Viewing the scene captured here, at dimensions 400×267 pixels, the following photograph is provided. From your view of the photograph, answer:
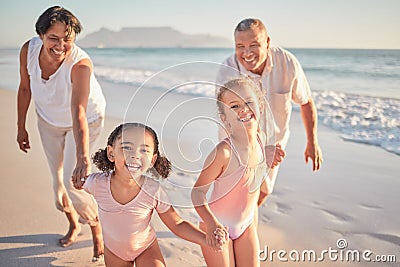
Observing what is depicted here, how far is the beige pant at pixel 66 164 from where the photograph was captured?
2.56 metres

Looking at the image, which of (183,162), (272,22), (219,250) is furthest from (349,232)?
(272,22)

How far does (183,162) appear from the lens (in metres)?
1.86

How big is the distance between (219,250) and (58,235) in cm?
131

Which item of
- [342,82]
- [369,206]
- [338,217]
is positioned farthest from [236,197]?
[342,82]

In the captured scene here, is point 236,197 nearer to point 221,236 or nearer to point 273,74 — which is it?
point 221,236

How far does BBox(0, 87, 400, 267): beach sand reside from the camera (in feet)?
8.66

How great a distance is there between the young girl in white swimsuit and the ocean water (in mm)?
311

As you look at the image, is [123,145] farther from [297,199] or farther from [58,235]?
[297,199]

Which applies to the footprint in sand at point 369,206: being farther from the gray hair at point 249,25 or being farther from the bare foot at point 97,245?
the bare foot at point 97,245

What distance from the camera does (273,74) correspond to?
2.52 m

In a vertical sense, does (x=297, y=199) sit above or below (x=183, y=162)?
below

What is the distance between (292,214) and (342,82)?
7.27 m

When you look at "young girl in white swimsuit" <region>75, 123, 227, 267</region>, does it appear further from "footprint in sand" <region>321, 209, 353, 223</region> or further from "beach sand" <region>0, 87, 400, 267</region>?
"footprint in sand" <region>321, 209, 353, 223</region>

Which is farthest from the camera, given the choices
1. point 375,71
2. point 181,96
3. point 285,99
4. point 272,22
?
point 272,22
